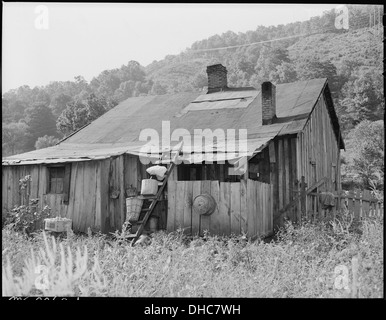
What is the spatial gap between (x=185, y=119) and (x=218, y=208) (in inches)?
177

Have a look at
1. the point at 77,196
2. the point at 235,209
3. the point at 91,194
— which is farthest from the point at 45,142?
the point at 235,209

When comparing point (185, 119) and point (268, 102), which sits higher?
point (268, 102)

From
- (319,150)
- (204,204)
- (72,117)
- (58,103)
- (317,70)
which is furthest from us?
(72,117)

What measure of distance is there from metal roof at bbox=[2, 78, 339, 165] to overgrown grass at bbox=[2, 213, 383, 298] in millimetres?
3951

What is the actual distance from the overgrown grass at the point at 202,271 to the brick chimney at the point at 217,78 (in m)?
8.54

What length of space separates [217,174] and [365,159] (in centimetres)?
400

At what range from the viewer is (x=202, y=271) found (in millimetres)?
5961

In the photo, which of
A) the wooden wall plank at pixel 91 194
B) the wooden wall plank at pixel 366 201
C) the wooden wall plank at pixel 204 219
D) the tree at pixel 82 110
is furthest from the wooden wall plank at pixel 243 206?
the tree at pixel 82 110

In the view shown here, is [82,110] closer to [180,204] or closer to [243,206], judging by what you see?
[180,204]

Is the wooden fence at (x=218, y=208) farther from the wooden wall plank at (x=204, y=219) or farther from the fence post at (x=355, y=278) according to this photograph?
the fence post at (x=355, y=278)

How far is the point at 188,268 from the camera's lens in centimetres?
616

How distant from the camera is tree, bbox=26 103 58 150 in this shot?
12.1m

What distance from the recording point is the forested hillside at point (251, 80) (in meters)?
9.88
